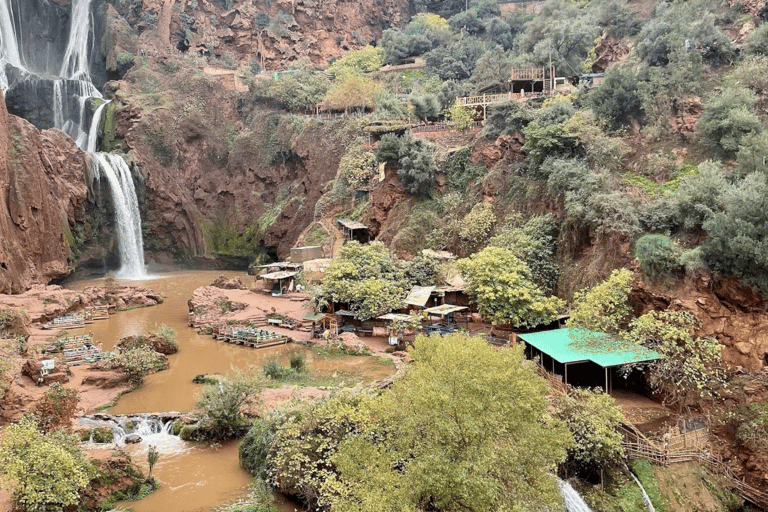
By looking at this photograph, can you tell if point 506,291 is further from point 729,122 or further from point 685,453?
point 729,122

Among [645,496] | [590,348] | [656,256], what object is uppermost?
[656,256]

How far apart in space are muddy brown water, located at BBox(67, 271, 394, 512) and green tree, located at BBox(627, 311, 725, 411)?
965 cm

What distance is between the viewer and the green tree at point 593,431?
1627cm

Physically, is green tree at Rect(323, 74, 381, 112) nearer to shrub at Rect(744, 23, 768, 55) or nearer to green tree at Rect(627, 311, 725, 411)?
shrub at Rect(744, 23, 768, 55)

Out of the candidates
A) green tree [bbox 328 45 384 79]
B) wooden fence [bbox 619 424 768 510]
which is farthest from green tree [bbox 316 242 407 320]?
green tree [bbox 328 45 384 79]

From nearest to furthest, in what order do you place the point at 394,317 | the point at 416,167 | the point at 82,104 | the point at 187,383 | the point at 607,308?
the point at 607,308 → the point at 187,383 → the point at 394,317 → the point at 416,167 → the point at 82,104

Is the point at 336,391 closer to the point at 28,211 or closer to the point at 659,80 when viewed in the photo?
the point at 659,80

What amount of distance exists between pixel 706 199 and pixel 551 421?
12.8m

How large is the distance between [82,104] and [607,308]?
50.7 meters

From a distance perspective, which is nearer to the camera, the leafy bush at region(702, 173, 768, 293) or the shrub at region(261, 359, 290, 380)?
the leafy bush at region(702, 173, 768, 293)

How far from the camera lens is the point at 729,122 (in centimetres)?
2617

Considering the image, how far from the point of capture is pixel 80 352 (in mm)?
27750

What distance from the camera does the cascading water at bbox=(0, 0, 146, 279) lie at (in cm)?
5009

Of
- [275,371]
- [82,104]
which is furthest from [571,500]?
[82,104]
